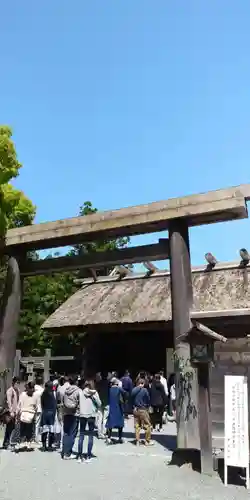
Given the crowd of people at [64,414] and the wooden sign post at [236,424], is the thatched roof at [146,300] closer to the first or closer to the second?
the crowd of people at [64,414]

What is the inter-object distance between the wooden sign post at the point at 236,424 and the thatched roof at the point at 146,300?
8.95 meters

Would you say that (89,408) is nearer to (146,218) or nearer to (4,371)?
(4,371)

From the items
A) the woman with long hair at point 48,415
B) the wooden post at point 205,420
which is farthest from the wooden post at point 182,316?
the woman with long hair at point 48,415

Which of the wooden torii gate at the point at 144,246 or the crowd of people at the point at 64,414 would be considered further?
the wooden torii gate at the point at 144,246

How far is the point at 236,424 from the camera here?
7.94 m

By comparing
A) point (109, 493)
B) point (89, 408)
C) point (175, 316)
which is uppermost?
point (175, 316)

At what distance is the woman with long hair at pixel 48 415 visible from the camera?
1077 cm

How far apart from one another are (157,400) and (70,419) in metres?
3.61

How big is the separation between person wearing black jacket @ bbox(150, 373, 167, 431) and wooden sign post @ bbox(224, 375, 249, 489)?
5.12 meters

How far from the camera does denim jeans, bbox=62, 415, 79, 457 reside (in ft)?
32.4

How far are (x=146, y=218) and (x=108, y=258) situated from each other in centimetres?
163

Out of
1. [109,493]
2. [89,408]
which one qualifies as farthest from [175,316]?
[109,493]

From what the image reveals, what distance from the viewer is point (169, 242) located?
1124 cm

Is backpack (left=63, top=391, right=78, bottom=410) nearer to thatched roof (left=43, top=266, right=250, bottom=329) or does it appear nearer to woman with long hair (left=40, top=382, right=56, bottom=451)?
woman with long hair (left=40, top=382, right=56, bottom=451)
